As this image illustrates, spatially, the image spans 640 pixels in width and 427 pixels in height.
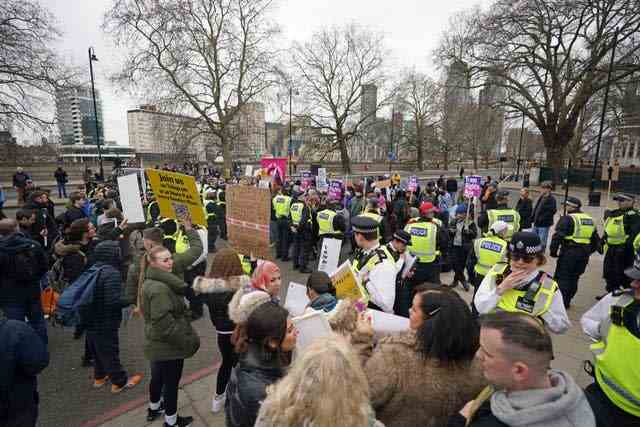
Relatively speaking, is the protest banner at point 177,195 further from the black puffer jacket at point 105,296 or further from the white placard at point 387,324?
the white placard at point 387,324

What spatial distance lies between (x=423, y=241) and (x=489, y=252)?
93cm

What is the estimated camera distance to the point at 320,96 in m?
35.1

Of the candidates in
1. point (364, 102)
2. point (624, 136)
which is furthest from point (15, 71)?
point (624, 136)

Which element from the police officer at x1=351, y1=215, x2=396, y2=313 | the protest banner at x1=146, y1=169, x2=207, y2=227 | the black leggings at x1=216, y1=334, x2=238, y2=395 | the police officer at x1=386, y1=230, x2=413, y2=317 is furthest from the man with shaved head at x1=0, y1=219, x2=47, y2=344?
the police officer at x1=386, y1=230, x2=413, y2=317

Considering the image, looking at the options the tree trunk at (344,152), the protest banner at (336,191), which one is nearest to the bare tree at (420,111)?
the tree trunk at (344,152)

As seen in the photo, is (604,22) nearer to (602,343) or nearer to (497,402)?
(602,343)

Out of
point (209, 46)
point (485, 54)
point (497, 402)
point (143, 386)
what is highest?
point (209, 46)

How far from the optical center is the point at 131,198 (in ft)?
20.6

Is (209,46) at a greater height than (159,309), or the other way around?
(209,46)

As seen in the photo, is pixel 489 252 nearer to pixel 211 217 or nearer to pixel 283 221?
pixel 283 221

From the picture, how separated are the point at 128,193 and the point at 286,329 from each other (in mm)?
5589

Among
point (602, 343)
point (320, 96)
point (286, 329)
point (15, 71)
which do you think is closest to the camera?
point (286, 329)

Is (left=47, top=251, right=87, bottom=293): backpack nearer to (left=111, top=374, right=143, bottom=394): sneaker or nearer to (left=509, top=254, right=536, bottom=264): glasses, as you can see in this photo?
(left=111, top=374, right=143, bottom=394): sneaker

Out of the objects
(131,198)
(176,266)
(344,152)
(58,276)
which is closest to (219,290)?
(176,266)
